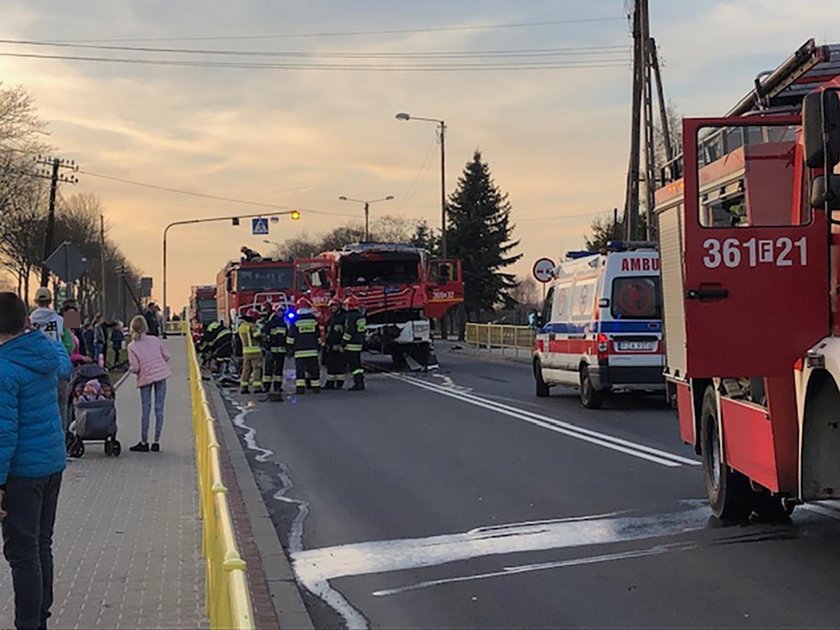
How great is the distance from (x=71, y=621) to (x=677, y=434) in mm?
9647

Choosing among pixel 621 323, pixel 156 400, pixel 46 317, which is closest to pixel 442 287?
pixel 621 323

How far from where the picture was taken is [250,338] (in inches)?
870

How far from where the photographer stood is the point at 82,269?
682 inches

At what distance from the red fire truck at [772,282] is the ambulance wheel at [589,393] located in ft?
31.9

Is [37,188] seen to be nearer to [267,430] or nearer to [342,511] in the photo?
[267,430]

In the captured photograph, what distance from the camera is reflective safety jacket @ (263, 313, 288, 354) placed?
2153 cm

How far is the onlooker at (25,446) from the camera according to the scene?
5.28 m

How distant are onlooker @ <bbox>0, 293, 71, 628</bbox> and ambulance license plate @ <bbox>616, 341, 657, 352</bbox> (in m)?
12.0

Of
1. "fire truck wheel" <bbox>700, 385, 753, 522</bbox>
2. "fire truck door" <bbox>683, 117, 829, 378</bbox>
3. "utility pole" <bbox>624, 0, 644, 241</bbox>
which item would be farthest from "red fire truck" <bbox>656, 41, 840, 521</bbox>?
"utility pole" <bbox>624, 0, 644, 241</bbox>

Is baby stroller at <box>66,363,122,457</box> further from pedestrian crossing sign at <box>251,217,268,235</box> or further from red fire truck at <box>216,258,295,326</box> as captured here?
pedestrian crossing sign at <box>251,217,268,235</box>

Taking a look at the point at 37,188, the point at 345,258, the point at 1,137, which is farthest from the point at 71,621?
the point at 37,188

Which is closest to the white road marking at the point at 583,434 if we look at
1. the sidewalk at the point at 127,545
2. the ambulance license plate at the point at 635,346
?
the ambulance license plate at the point at 635,346

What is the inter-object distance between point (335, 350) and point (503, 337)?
16.5 metres

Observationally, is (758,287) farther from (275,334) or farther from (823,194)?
(275,334)
